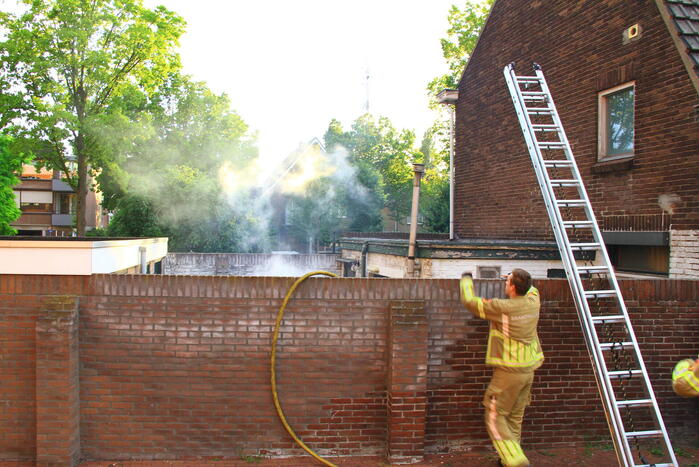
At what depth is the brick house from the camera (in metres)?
7.23

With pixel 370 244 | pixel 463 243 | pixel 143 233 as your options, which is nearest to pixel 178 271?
pixel 143 233

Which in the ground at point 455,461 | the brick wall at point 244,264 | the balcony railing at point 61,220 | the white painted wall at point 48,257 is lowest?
the ground at point 455,461

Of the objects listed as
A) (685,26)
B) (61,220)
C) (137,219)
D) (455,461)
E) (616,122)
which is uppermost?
(685,26)

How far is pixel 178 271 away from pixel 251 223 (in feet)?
22.6

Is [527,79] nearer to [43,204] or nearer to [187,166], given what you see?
[187,166]

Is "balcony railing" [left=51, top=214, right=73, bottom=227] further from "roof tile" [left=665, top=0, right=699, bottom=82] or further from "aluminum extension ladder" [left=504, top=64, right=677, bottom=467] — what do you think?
"roof tile" [left=665, top=0, right=699, bottom=82]

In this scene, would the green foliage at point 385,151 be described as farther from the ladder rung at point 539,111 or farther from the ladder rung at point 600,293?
the ladder rung at point 600,293

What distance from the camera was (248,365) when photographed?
220 inches

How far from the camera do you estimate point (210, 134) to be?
27594 mm

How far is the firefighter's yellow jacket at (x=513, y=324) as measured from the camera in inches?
197

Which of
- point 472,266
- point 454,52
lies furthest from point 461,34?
point 472,266

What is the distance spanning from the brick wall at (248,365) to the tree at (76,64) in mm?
17316

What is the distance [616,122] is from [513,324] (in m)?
5.15

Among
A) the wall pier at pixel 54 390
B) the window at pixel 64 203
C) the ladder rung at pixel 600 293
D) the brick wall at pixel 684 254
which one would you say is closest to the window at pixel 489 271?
the brick wall at pixel 684 254
